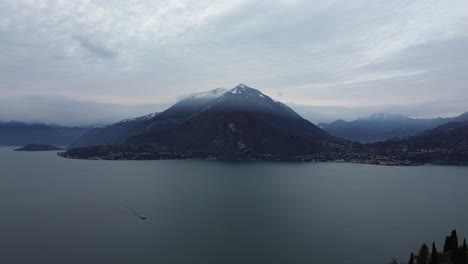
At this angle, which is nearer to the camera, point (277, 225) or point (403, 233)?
point (403, 233)

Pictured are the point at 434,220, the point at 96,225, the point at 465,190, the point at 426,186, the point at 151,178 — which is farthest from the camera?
the point at 151,178

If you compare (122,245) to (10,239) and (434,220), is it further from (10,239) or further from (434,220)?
(434,220)

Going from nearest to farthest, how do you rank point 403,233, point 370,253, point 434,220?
point 370,253, point 403,233, point 434,220

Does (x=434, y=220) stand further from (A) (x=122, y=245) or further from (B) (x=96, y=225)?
(B) (x=96, y=225)

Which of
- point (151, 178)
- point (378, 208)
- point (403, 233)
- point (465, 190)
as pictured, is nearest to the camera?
point (403, 233)

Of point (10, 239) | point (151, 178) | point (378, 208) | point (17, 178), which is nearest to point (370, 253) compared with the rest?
point (378, 208)

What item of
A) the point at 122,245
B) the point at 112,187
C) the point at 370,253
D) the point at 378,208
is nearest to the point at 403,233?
the point at 370,253
